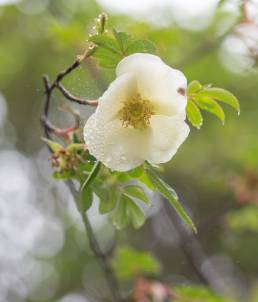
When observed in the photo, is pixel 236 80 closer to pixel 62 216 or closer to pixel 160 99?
pixel 62 216

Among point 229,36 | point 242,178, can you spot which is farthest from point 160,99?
point 242,178

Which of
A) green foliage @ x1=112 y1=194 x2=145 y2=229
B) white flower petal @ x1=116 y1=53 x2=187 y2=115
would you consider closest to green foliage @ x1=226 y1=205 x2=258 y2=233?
green foliage @ x1=112 y1=194 x2=145 y2=229

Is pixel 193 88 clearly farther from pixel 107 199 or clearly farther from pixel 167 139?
pixel 107 199

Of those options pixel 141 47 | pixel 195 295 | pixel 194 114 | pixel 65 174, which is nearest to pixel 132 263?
pixel 195 295

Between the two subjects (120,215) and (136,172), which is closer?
(136,172)

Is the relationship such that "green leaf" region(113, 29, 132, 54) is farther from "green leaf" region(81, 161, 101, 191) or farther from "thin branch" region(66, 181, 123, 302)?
"thin branch" region(66, 181, 123, 302)

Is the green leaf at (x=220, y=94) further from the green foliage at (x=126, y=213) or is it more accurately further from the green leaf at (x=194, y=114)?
the green foliage at (x=126, y=213)
